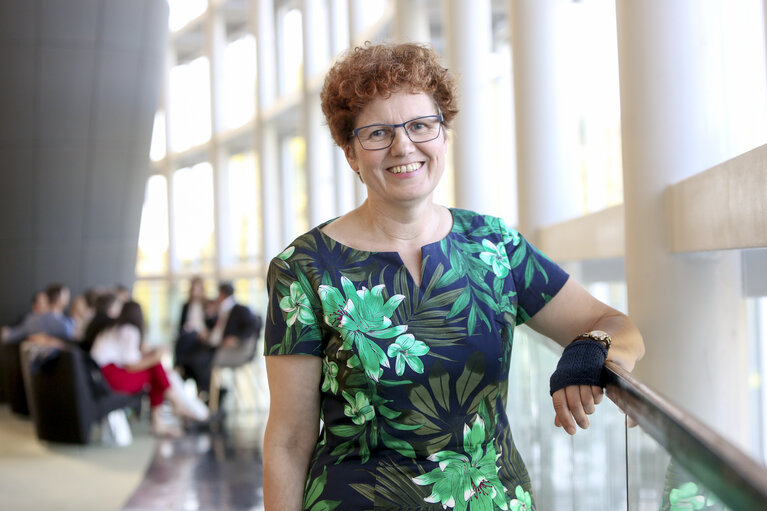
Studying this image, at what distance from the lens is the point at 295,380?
5.86 feet

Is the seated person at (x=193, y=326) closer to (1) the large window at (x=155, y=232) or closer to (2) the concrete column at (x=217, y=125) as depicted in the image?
(2) the concrete column at (x=217, y=125)

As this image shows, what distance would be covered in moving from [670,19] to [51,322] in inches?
376

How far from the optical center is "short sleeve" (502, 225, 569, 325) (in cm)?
189

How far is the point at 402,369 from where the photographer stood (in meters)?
1.71

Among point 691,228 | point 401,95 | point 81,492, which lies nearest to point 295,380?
point 401,95

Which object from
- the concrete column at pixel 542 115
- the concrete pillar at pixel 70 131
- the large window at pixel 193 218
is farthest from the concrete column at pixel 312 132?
the concrete column at pixel 542 115

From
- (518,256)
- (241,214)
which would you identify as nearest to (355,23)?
(241,214)

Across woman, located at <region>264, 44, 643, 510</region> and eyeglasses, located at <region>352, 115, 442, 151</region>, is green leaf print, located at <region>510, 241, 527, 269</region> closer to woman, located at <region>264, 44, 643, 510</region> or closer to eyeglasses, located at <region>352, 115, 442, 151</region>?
woman, located at <region>264, 44, 643, 510</region>

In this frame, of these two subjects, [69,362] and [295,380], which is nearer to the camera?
[295,380]

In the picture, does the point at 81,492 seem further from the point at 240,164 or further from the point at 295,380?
the point at 240,164

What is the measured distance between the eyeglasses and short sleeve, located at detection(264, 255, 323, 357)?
10.9 inches

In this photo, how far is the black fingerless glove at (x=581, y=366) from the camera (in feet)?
5.18

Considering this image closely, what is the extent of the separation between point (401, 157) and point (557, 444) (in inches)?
50.6

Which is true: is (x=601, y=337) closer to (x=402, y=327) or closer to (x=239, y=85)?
(x=402, y=327)
